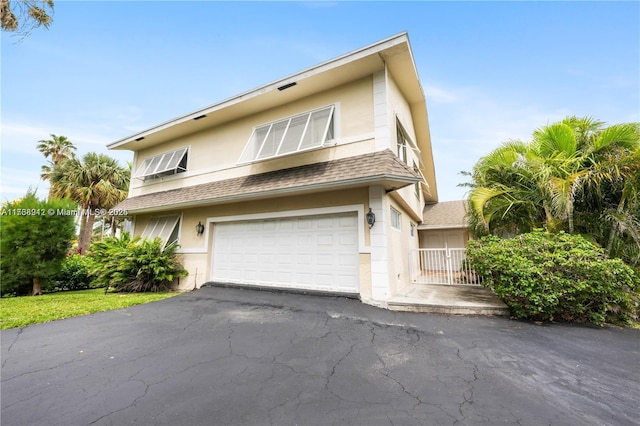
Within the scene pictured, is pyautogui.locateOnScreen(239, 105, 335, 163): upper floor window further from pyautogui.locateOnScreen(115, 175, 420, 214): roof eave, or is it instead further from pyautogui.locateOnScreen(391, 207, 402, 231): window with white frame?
pyautogui.locateOnScreen(391, 207, 402, 231): window with white frame

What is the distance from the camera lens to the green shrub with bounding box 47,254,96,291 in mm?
9859

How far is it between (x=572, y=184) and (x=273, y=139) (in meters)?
7.96

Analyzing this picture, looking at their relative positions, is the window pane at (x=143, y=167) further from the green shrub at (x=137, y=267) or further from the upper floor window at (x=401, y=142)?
the upper floor window at (x=401, y=142)

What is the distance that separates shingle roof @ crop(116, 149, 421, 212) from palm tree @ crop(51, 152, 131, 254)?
36.1ft

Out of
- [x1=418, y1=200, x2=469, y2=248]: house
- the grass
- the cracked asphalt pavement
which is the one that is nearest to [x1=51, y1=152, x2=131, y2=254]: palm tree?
the grass

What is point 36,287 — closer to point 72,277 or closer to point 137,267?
point 72,277

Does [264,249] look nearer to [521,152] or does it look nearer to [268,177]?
[268,177]

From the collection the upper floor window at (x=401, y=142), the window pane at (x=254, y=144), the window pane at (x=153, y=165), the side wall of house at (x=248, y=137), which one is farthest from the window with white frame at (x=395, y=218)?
the window pane at (x=153, y=165)

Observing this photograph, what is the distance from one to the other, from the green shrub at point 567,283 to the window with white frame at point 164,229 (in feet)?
35.2

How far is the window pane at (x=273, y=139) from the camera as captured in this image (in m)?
7.66

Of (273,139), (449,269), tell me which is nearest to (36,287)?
(273,139)

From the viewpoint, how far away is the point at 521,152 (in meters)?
7.02

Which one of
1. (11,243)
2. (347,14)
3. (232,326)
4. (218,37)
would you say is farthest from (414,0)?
(11,243)

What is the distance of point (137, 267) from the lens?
8516 mm
